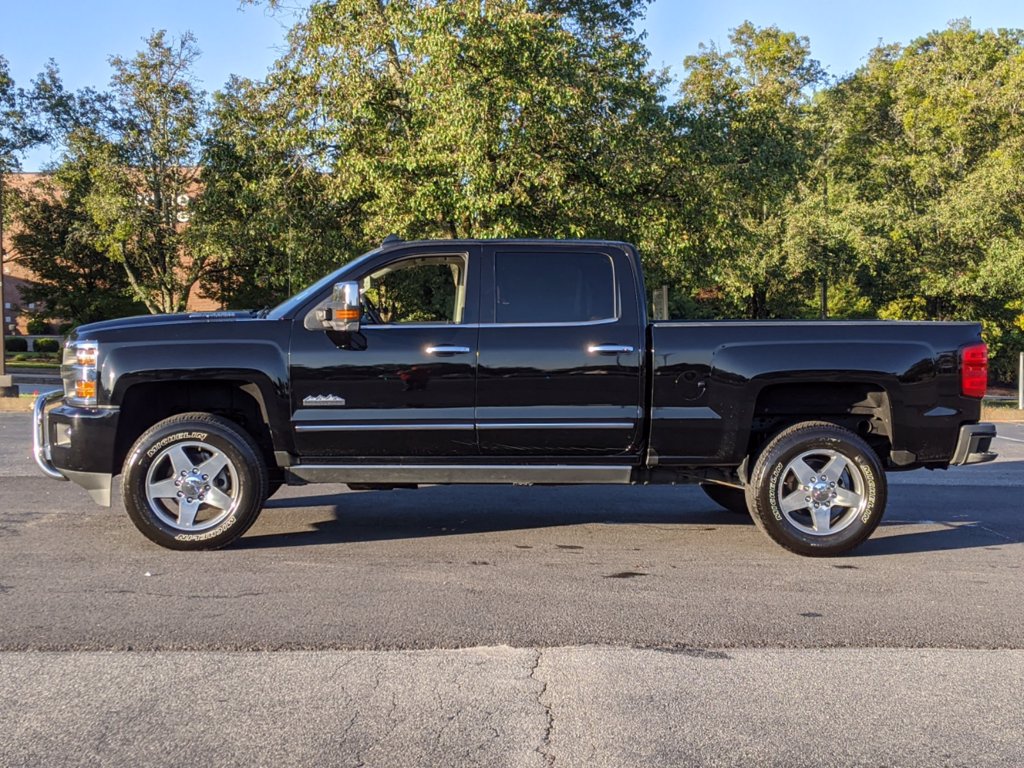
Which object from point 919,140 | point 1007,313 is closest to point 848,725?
point 919,140

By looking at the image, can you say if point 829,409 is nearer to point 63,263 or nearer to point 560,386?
point 560,386

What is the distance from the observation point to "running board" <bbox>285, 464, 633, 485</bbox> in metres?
6.09

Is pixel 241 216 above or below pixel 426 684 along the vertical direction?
above

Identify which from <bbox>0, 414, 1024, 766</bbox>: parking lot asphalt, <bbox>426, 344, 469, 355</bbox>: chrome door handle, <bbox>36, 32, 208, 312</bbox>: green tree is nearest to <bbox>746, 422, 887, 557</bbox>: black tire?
<bbox>0, 414, 1024, 766</bbox>: parking lot asphalt

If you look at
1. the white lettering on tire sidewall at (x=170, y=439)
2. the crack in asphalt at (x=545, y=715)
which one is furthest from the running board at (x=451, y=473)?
the crack in asphalt at (x=545, y=715)

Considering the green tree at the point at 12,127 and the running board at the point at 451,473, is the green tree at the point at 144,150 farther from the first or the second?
the running board at the point at 451,473

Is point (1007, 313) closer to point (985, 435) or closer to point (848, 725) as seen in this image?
point (985, 435)

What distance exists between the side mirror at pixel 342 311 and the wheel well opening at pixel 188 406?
0.67m

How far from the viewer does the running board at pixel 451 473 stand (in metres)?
6.09

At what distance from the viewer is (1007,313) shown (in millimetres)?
39375

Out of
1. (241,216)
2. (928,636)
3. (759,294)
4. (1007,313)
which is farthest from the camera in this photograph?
(1007,313)

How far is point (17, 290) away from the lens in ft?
197

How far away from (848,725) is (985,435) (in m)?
3.44

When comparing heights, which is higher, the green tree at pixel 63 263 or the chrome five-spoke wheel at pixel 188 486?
the green tree at pixel 63 263
